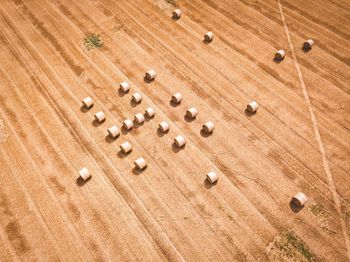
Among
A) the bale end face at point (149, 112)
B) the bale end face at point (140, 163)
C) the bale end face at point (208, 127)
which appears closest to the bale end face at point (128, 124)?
the bale end face at point (149, 112)

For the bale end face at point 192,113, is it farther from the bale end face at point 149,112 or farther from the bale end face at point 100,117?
the bale end face at point 100,117

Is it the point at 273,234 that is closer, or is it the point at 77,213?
the point at 273,234

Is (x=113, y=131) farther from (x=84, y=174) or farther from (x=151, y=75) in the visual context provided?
(x=151, y=75)

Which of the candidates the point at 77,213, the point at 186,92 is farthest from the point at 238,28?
the point at 77,213

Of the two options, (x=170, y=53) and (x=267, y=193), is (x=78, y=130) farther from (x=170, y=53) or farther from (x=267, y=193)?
(x=267, y=193)

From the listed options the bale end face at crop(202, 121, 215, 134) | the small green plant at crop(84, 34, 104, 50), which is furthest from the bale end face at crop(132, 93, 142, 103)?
the small green plant at crop(84, 34, 104, 50)

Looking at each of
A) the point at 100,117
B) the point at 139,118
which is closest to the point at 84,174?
the point at 100,117

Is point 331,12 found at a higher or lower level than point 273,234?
higher

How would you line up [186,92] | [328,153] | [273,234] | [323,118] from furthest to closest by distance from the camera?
[186,92] < [323,118] < [328,153] < [273,234]
